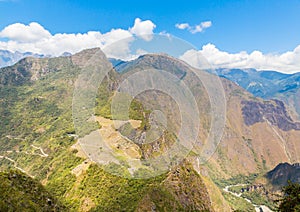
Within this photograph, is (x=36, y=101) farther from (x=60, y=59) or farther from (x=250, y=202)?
(x=250, y=202)

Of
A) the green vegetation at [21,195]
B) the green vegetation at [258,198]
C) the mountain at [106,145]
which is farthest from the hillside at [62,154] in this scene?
the green vegetation at [258,198]

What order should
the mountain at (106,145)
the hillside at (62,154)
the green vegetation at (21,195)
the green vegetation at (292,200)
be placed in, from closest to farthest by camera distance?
the green vegetation at (292,200) < the mountain at (106,145) < the green vegetation at (21,195) < the hillside at (62,154)

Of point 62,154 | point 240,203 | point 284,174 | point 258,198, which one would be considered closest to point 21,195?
point 62,154

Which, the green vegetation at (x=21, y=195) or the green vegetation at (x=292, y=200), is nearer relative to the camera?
the green vegetation at (x=292, y=200)

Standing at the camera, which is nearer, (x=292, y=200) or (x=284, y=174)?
(x=292, y=200)

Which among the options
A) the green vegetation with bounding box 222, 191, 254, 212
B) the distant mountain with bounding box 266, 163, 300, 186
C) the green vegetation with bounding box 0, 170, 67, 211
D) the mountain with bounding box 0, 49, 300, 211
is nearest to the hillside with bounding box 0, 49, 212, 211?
the mountain with bounding box 0, 49, 300, 211

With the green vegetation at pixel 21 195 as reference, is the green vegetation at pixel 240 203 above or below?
below

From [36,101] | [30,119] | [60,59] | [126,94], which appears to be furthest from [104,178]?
[60,59]

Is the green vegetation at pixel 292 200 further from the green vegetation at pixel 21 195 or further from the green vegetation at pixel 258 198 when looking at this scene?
the green vegetation at pixel 258 198

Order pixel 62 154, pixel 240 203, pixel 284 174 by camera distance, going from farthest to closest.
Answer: pixel 284 174, pixel 240 203, pixel 62 154

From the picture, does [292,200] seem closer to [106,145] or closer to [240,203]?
[106,145]

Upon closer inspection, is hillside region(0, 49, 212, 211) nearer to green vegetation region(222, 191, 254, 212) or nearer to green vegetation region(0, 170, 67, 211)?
green vegetation region(0, 170, 67, 211)
